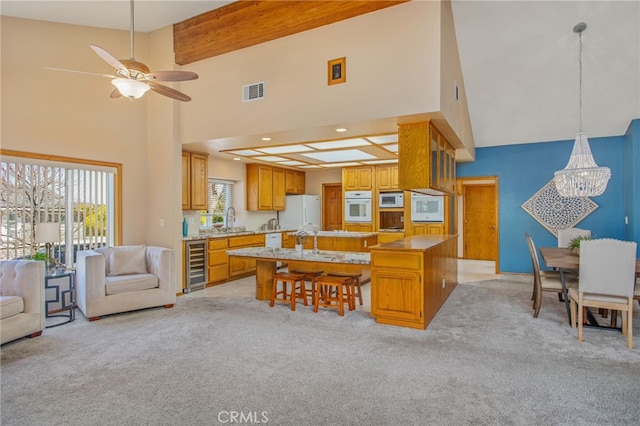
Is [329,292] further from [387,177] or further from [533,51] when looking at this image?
[533,51]

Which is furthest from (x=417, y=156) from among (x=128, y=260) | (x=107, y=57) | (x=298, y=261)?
(x=128, y=260)

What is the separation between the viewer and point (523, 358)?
2.94 m

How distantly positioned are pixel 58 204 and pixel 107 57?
2716 mm

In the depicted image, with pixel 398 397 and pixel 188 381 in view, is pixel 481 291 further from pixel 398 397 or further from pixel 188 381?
pixel 188 381

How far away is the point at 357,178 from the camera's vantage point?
7723mm

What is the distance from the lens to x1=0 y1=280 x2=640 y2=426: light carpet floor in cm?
217

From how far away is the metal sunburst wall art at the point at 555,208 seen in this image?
245 inches

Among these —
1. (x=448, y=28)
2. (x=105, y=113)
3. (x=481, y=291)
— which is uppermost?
(x=448, y=28)

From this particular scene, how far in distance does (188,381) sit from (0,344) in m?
2.09

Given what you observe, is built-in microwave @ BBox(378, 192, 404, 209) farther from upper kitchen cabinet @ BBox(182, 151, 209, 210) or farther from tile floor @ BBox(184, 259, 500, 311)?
upper kitchen cabinet @ BBox(182, 151, 209, 210)

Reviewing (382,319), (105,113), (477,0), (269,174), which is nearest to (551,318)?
(382,319)

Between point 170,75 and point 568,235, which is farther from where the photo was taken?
point 568,235

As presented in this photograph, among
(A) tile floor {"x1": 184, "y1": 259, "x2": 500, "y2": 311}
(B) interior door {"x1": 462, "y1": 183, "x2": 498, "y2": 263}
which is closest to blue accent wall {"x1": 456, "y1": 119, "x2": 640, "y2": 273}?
(A) tile floor {"x1": 184, "y1": 259, "x2": 500, "y2": 311}

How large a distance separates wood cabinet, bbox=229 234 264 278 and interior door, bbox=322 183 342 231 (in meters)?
2.51
